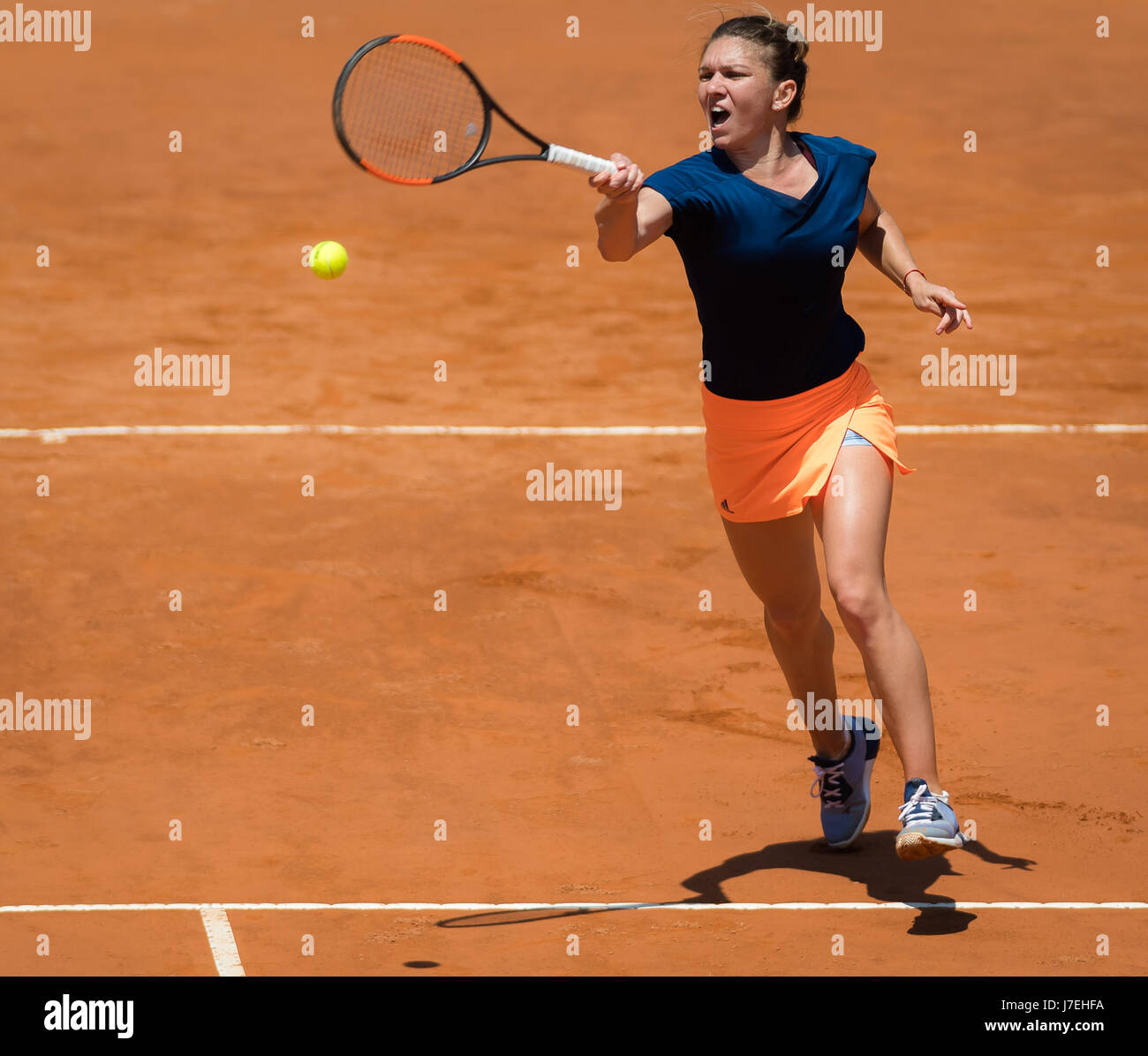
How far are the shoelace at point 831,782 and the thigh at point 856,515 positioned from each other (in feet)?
2.66

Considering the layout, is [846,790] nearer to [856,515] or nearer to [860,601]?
[860,601]

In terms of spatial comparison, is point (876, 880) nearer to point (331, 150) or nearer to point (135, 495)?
point (135, 495)

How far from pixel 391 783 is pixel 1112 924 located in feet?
7.95

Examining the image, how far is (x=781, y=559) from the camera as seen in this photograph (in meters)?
5.11

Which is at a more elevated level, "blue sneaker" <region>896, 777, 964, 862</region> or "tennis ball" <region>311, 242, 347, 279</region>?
"tennis ball" <region>311, 242, 347, 279</region>

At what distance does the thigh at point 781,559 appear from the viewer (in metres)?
5.07

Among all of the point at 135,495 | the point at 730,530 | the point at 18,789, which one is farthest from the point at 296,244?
the point at 730,530

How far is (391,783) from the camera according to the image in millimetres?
5949
